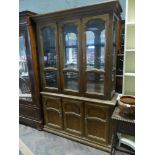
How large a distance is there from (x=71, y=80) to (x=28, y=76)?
0.76 m

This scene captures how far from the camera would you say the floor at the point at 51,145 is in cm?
206

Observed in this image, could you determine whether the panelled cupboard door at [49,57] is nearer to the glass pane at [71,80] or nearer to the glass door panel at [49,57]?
the glass door panel at [49,57]

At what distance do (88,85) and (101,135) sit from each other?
711 millimetres

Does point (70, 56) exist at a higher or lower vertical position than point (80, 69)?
higher

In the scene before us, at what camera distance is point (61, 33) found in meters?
2.09

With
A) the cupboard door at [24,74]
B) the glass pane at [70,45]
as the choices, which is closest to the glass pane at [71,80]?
the glass pane at [70,45]

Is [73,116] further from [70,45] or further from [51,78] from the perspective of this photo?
[70,45]

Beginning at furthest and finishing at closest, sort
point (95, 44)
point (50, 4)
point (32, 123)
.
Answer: point (50, 4) → point (32, 123) → point (95, 44)

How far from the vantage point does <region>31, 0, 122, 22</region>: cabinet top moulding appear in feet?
5.48

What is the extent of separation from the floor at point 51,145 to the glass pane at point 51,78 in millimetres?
831

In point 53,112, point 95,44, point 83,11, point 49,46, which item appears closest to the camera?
point 83,11

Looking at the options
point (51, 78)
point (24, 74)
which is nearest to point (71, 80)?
point (51, 78)

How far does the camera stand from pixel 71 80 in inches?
86.7
